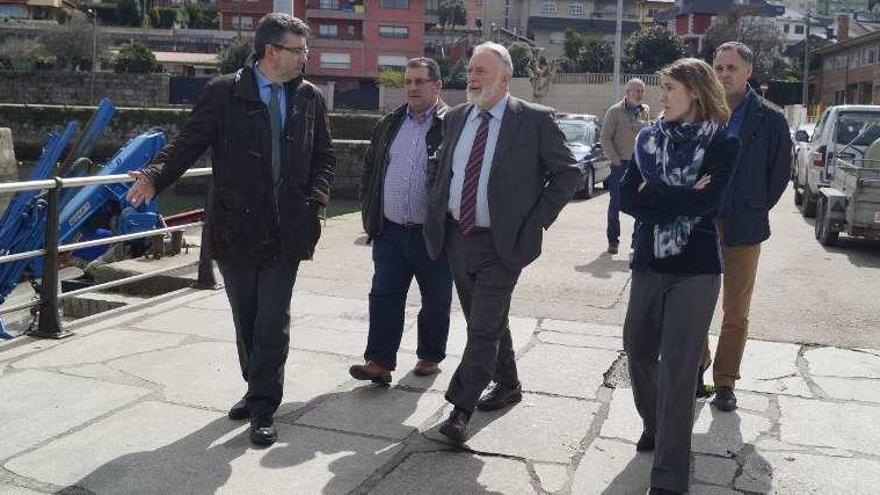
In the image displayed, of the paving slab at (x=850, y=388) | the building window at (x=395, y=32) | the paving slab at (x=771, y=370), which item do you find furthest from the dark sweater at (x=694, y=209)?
the building window at (x=395, y=32)

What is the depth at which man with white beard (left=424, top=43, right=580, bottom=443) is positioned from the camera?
4.61 metres

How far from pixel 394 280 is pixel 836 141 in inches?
469

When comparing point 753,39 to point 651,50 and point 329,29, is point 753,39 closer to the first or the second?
point 651,50

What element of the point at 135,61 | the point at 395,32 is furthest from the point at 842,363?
the point at 395,32

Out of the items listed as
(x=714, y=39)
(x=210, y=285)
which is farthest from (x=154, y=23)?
(x=210, y=285)

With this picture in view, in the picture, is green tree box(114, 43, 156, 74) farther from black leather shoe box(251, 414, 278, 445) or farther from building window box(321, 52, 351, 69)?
black leather shoe box(251, 414, 278, 445)

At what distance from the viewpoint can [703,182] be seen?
3.96 metres

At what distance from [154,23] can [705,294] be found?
95.6 meters

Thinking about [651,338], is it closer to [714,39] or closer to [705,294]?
[705,294]

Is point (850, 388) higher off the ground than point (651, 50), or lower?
lower

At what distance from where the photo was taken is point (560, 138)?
4.74m

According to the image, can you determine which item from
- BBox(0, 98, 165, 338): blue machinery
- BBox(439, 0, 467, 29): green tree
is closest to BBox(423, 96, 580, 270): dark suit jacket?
BBox(0, 98, 165, 338): blue machinery

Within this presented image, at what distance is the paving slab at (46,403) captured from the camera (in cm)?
463

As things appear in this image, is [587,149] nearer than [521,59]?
Yes
